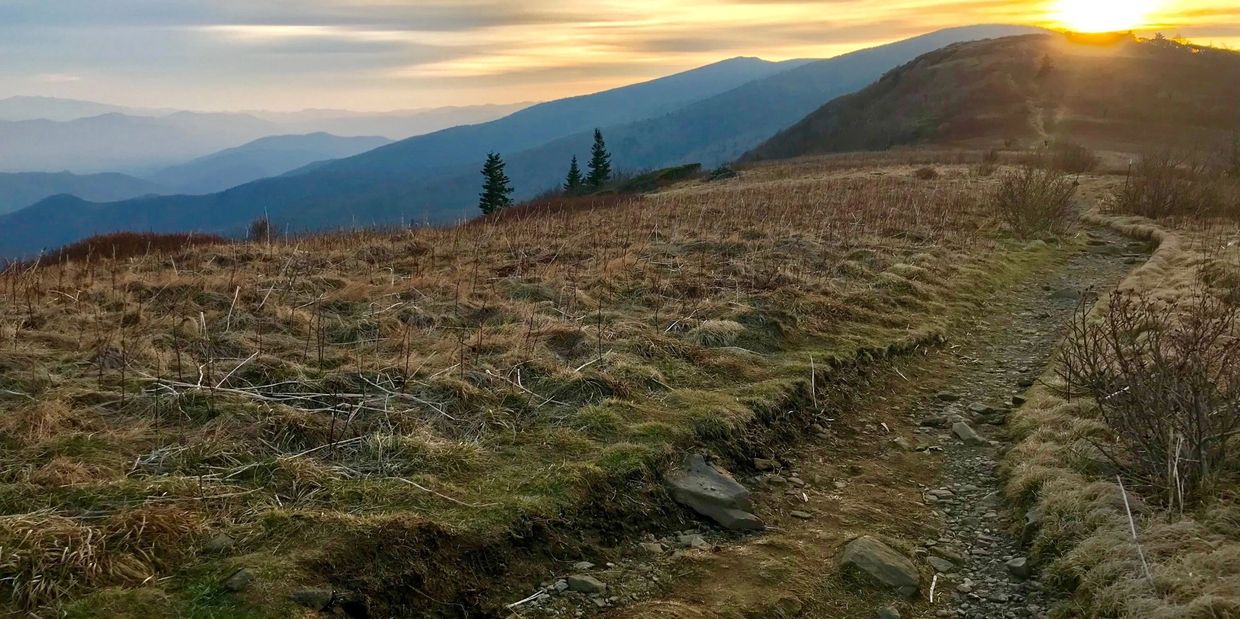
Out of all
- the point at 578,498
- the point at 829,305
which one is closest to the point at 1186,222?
the point at 829,305

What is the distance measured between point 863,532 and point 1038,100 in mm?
109618

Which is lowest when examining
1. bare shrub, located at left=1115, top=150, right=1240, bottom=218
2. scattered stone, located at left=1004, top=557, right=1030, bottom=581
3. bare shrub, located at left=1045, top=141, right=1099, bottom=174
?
scattered stone, located at left=1004, top=557, right=1030, bottom=581

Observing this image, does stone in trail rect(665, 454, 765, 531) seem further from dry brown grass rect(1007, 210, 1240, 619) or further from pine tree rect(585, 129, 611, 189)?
pine tree rect(585, 129, 611, 189)

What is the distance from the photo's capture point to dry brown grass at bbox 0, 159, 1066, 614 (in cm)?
375

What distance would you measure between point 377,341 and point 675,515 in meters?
3.58

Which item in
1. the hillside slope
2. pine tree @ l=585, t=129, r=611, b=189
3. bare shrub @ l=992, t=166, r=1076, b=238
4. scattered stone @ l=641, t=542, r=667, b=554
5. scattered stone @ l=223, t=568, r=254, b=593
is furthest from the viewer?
the hillside slope

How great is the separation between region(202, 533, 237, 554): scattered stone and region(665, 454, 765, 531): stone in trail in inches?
112

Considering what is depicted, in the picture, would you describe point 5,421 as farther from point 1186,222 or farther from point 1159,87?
point 1159,87

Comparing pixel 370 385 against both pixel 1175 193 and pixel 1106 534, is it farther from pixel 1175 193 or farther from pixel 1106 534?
pixel 1175 193

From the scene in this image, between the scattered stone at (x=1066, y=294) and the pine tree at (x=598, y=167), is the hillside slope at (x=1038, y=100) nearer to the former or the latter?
the pine tree at (x=598, y=167)

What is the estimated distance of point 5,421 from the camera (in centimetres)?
452

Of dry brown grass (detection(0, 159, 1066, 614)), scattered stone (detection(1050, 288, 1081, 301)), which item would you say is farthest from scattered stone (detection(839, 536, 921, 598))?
scattered stone (detection(1050, 288, 1081, 301))

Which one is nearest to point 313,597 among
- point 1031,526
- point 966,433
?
point 1031,526

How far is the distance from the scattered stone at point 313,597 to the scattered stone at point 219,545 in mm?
Result: 552
